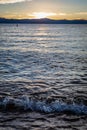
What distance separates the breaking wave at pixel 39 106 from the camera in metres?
11.9

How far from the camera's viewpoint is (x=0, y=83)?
16.8 metres

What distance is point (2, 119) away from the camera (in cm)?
1062

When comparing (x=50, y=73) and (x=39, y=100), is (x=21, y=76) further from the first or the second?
(x=39, y=100)

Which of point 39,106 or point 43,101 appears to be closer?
point 39,106

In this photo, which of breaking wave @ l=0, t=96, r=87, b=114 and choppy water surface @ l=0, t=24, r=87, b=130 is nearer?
choppy water surface @ l=0, t=24, r=87, b=130

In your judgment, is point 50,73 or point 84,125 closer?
point 84,125

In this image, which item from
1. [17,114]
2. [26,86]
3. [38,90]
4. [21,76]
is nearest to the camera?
[17,114]

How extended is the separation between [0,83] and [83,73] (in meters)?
7.30

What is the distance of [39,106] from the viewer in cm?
1230

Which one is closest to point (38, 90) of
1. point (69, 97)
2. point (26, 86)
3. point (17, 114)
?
point (26, 86)

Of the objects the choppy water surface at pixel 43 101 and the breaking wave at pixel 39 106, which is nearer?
the choppy water surface at pixel 43 101

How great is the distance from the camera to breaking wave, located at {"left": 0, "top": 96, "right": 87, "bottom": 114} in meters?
11.9

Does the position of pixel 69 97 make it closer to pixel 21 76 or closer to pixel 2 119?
pixel 2 119

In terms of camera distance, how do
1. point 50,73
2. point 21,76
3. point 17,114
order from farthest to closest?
1. point 50,73
2. point 21,76
3. point 17,114
